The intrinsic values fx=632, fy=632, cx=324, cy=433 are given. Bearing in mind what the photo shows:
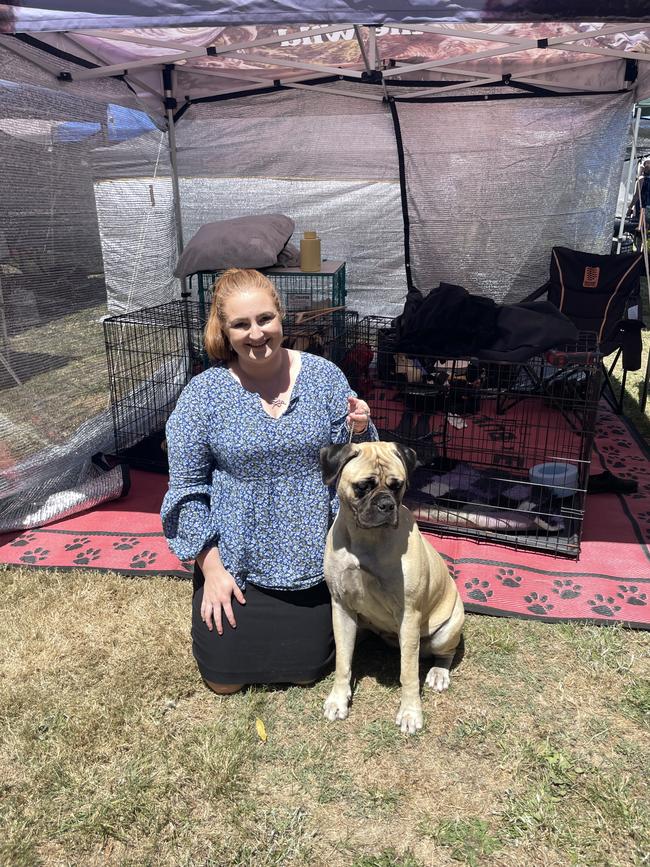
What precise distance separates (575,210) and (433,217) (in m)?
1.50

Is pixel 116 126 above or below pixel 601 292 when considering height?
above

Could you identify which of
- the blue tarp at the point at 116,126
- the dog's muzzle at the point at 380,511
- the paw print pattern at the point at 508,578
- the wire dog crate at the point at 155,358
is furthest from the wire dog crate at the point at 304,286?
the dog's muzzle at the point at 380,511

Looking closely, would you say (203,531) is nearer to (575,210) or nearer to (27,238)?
(27,238)

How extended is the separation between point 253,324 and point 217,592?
1.12 meters

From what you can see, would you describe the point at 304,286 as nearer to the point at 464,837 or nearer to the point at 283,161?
the point at 283,161

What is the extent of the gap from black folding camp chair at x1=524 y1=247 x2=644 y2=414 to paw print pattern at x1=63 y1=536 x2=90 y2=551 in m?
4.77

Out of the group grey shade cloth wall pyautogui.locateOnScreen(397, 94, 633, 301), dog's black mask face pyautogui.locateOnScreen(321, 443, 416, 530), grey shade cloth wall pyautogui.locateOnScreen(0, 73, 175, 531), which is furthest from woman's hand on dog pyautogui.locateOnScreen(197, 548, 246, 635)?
grey shade cloth wall pyautogui.locateOnScreen(397, 94, 633, 301)

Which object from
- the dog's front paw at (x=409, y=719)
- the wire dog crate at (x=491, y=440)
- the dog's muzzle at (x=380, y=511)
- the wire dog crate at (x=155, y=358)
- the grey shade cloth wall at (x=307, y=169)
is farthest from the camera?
the grey shade cloth wall at (x=307, y=169)

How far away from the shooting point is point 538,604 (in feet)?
10.8

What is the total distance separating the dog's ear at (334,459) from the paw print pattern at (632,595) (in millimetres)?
1911

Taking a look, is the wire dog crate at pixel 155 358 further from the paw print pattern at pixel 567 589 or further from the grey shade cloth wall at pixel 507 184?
the paw print pattern at pixel 567 589

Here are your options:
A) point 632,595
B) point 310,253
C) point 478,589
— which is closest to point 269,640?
point 478,589

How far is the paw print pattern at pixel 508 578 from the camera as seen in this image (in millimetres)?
3488

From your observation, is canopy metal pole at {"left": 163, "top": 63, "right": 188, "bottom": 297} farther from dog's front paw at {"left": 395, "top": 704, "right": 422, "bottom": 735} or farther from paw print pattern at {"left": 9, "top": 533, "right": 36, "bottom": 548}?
dog's front paw at {"left": 395, "top": 704, "right": 422, "bottom": 735}
